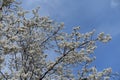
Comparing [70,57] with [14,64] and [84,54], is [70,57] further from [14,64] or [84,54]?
[14,64]

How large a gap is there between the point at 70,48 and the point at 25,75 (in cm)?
272

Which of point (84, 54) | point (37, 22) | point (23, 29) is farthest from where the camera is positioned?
point (37, 22)

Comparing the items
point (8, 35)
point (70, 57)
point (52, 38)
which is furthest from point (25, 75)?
point (52, 38)

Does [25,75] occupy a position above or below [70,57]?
below

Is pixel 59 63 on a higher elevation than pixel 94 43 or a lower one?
lower

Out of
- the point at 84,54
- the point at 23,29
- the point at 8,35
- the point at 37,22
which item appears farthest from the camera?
the point at 37,22

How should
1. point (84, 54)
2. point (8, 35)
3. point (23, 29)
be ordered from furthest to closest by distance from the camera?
point (84, 54) → point (23, 29) → point (8, 35)

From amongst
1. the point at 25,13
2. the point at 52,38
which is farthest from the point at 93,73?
the point at 25,13

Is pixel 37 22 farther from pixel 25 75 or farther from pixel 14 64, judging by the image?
pixel 25 75

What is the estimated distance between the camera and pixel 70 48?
16000 millimetres

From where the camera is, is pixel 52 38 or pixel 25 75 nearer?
pixel 25 75

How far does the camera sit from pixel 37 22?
58.7 feet

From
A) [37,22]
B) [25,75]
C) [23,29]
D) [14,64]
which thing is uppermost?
[37,22]

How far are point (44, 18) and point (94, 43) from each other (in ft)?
10.3
